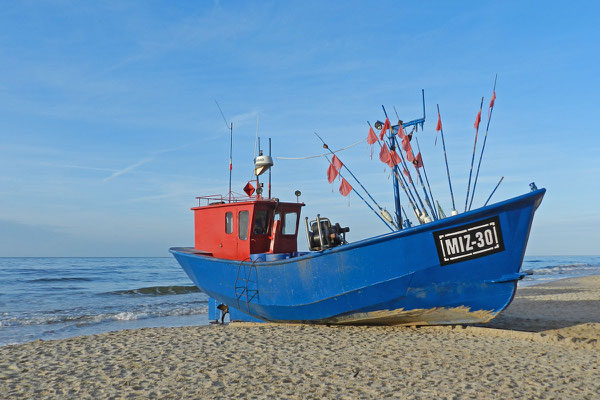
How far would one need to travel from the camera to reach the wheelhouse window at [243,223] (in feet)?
36.2

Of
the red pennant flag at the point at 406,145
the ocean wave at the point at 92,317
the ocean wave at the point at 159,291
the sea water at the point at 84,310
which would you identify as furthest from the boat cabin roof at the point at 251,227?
the ocean wave at the point at 159,291

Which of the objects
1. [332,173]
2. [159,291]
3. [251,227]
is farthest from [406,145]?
[159,291]

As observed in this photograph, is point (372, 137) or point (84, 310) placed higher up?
point (372, 137)

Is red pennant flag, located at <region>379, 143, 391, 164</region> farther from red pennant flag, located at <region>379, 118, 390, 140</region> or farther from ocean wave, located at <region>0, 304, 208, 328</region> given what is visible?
ocean wave, located at <region>0, 304, 208, 328</region>

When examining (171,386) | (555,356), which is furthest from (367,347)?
(171,386)

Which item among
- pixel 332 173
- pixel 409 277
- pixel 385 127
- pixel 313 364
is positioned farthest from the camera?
pixel 332 173

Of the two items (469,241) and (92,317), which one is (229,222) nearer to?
(469,241)

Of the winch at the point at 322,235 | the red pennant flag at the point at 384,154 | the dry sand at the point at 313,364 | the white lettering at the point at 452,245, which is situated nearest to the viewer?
the dry sand at the point at 313,364

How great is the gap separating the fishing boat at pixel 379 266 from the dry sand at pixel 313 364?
0.53 metres

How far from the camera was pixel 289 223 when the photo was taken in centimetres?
1154

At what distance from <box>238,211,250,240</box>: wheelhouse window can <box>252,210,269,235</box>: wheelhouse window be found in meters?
0.20

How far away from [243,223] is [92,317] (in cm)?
818

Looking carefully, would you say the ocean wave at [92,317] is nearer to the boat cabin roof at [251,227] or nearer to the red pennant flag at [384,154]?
Answer: the boat cabin roof at [251,227]

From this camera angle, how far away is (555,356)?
23.3ft
